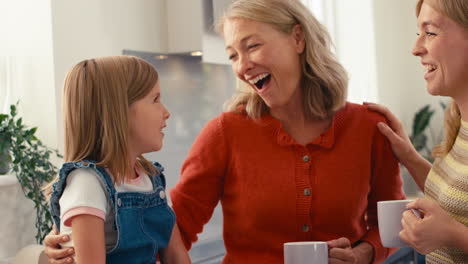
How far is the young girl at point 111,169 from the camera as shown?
1341 millimetres

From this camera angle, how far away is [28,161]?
2.27 m

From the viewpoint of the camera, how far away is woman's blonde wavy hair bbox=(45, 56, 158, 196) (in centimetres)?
146

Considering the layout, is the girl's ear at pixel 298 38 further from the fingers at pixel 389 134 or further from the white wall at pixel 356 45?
the white wall at pixel 356 45

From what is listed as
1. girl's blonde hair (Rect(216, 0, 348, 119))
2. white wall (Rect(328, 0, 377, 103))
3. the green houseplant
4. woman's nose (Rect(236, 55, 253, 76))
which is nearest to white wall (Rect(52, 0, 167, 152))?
the green houseplant

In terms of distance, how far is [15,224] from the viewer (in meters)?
2.35

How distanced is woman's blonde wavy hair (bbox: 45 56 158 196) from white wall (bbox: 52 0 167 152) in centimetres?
101

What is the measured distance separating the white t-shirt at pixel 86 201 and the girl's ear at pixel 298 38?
741mm

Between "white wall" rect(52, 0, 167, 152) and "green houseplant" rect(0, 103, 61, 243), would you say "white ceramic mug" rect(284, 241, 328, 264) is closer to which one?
"green houseplant" rect(0, 103, 61, 243)

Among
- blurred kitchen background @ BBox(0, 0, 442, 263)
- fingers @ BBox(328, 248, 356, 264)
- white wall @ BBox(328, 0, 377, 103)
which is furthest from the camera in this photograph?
white wall @ BBox(328, 0, 377, 103)

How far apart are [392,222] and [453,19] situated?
0.48 metres

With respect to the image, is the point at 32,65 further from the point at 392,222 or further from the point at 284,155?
the point at 392,222

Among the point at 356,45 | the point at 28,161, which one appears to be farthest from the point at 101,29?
the point at 356,45

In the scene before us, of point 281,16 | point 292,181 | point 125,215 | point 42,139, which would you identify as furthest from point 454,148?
point 42,139

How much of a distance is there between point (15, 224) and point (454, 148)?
159 cm
